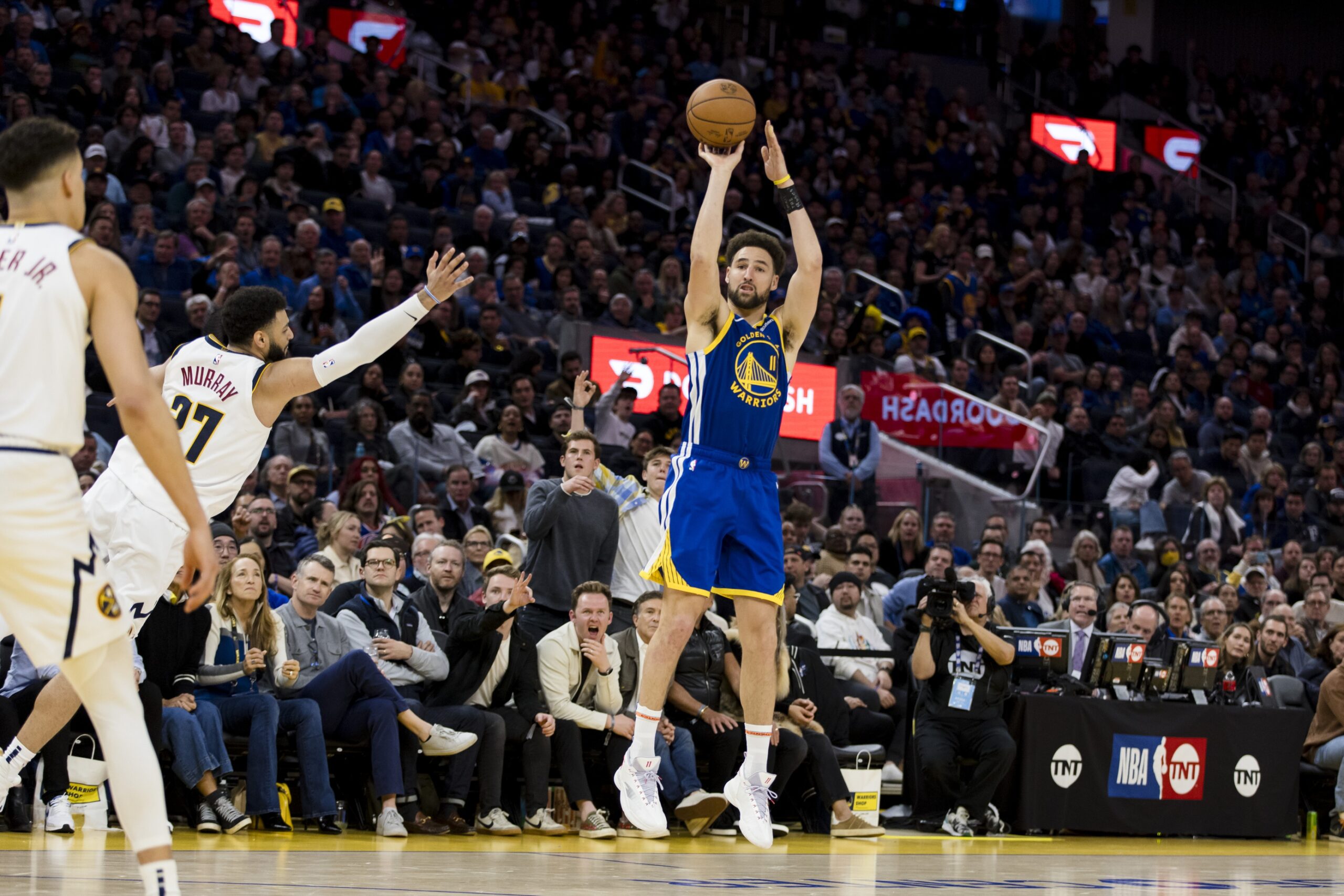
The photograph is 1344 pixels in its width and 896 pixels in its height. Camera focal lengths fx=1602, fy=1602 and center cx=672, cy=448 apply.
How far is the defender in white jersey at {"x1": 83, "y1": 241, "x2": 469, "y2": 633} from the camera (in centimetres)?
633

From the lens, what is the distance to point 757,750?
7113 millimetres

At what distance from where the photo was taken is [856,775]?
34.3 feet

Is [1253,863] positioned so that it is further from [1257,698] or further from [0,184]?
[0,184]

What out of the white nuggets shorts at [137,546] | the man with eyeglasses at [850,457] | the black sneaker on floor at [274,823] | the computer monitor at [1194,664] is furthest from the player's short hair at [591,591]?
the man with eyeglasses at [850,457]

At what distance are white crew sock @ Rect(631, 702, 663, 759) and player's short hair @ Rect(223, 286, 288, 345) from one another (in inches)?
91.9

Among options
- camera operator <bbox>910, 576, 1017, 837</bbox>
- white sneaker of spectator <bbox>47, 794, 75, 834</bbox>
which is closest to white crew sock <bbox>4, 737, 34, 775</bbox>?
white sneaker of spectator <bbox>47, 794, 75, 834</bbox>

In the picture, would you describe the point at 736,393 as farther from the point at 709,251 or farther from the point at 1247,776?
the point at 1247,776

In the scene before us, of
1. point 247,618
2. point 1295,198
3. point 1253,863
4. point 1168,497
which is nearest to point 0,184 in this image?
point 247,618

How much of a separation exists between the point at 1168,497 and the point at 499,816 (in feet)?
32.8

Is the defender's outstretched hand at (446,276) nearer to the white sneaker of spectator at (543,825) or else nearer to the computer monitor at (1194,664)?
the white sneaker of spectator at (543,825)

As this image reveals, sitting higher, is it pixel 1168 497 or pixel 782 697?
pixel 1168 497

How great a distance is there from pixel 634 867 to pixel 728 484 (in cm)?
197

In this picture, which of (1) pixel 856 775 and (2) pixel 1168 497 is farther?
(2) pixel 1168 497

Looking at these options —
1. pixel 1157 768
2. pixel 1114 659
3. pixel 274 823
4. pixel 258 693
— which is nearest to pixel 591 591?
pixel 258 693
